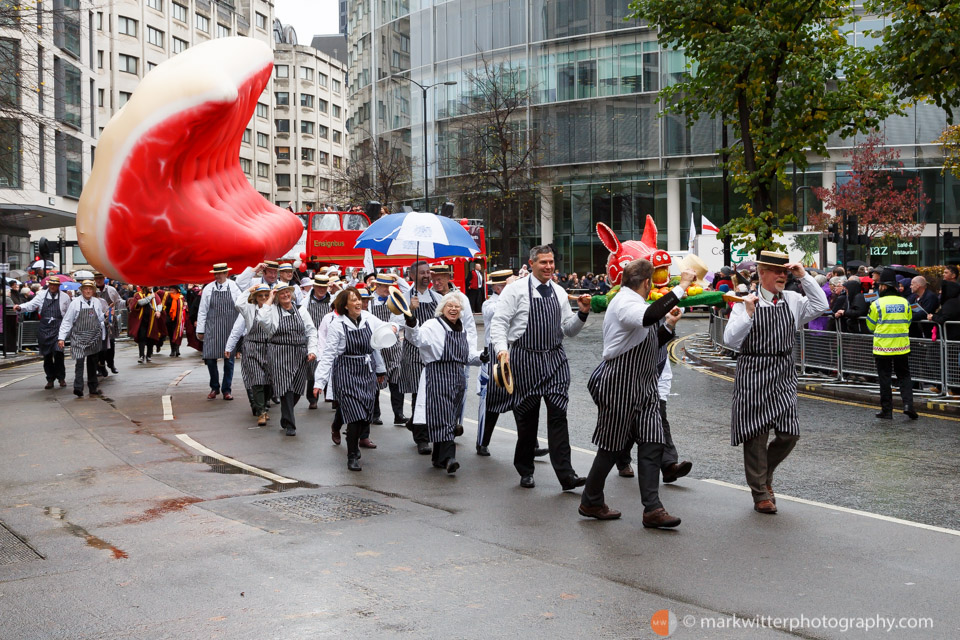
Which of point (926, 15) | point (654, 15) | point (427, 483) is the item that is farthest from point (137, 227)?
point (654, 15)

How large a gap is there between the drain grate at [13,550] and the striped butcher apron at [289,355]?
16.5 ft

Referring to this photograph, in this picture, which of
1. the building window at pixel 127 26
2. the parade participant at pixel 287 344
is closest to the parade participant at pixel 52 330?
the parade participant at pixel 287 344

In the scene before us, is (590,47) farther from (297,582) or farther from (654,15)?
(297,582)

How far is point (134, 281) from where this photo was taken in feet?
41.4

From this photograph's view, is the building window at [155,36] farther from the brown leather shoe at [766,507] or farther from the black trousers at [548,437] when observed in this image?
the brown leather shoe at [766,507]

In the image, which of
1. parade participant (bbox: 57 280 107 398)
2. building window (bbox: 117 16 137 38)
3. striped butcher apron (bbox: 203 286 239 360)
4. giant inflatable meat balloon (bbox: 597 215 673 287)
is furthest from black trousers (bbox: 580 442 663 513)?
building window (bbox: 117 16 137 38)

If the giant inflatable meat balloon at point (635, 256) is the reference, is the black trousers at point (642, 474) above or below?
below

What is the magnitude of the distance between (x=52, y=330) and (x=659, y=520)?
13357 millimetres

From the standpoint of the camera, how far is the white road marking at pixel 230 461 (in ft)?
29.8

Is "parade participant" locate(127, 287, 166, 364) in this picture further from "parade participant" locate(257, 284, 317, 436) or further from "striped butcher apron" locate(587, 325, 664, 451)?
"striped butcher apron" locate(587, 325, 664, 451)

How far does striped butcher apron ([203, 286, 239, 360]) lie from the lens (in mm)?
15516

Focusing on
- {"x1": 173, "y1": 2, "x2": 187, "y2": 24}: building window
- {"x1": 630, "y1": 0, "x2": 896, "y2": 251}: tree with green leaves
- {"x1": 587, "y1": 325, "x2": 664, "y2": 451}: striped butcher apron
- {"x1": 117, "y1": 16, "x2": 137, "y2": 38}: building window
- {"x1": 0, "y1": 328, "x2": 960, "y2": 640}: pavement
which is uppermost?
{"x1": 173, "y1": 2, "x2": 187, "y2": 24}: building window

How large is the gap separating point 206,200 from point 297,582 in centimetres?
759

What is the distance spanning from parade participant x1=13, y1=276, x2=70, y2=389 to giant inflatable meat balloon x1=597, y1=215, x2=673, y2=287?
1141cm
